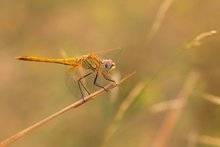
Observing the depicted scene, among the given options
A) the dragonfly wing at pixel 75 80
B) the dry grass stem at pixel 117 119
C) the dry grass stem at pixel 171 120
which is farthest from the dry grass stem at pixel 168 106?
the dragonfly wing at pixel 75 80

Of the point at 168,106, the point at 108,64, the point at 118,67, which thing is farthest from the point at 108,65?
the point at 118,67

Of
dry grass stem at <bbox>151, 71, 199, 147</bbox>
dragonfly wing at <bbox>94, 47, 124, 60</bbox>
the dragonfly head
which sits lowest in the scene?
dry grass stem at <bbox>151, 71, 199, 147</bbox>

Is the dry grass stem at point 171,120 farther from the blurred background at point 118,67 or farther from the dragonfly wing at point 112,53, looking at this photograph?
the dragonfly wing at point 112,53

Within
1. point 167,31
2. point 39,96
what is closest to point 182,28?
point 167,31

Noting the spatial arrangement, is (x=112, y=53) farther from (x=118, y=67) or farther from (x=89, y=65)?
(x=118, y=67)

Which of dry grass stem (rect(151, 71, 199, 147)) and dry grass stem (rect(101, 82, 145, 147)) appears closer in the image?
dry grass stem (rect(101, 82, 145, 147))

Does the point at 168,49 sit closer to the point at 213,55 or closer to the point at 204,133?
the point at 213,55

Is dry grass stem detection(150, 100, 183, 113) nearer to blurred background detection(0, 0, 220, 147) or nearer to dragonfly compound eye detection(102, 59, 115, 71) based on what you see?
blurred background detection(0, 0, 220, 147)

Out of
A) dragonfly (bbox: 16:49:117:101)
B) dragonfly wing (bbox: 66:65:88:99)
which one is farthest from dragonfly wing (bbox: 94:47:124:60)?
dragonfly wing (bbox: 66:65:88:99)

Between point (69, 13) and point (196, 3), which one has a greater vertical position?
point (69, 13)
